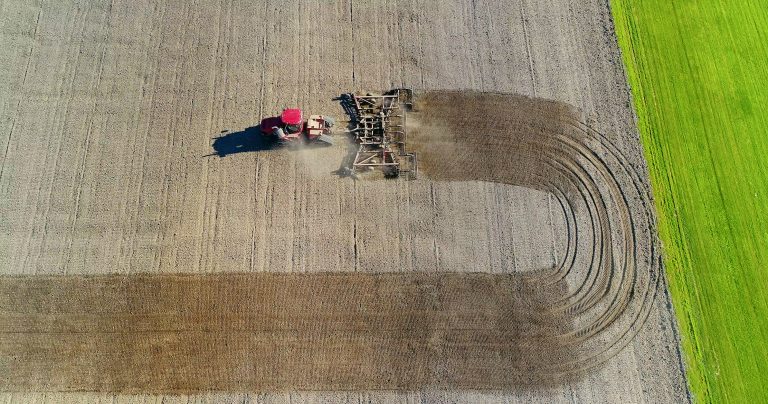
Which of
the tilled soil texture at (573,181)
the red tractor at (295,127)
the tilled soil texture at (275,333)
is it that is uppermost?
the red tractor at (295,127)

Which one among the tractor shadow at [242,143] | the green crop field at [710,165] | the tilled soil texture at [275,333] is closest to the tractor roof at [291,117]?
the tractor shadow at [242,143]

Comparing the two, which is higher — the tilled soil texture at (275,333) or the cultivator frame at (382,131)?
the cultivator frame at (382,131)

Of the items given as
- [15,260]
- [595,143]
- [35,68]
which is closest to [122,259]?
[15,260]

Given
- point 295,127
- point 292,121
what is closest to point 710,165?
point 295,127

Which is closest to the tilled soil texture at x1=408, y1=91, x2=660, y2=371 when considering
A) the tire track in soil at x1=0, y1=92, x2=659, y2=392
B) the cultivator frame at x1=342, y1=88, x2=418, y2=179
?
the tire track in soil at x1=0, y1=92, x2=659, y2=392

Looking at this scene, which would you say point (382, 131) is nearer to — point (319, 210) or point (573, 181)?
point (319, 210)

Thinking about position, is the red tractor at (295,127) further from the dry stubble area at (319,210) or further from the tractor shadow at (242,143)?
the dry stubble area at (319,210)
